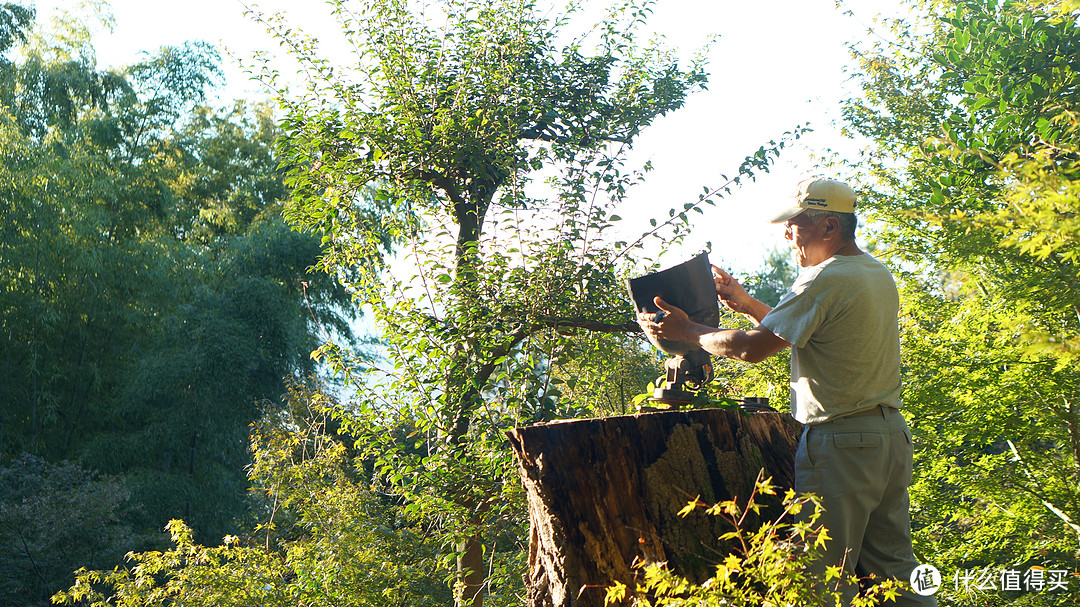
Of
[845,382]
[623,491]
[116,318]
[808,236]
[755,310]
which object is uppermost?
[116,318]

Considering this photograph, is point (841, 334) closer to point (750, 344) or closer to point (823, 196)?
point (750, 344)

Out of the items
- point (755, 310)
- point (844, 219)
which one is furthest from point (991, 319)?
point (844, 219)

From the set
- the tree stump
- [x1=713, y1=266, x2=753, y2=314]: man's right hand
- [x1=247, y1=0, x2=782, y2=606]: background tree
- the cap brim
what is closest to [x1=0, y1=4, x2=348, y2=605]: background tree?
[x1=247, y1=0, x2=782, y2=606]: background tree

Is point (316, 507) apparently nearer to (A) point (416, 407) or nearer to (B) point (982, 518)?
(A) point (416, 407)

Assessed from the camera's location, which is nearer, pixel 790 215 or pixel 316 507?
pixel 790 215

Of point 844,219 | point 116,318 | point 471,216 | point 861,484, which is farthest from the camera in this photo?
point 116,318

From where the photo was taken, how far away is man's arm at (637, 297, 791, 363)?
6.87 feet

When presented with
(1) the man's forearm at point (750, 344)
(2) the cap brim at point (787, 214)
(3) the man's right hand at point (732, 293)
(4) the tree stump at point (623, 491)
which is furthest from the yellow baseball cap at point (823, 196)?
(4) the tree stump at point (623, 491)

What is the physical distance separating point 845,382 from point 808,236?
0.43m

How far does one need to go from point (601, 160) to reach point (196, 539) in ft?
29.7

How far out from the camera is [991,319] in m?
5.06

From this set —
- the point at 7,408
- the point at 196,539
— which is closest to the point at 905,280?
the point at 196,539

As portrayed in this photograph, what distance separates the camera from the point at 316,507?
17.6 ft

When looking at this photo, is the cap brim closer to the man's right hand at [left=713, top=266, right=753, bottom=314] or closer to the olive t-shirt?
the olive t-shirt
